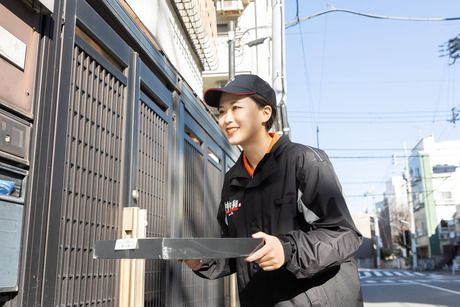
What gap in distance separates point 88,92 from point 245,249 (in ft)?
5.06

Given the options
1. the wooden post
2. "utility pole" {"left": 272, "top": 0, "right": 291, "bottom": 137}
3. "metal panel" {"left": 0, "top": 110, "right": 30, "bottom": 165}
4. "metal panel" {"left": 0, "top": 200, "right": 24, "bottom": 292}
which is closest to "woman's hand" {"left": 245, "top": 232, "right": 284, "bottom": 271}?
"metal panel" {"left": 0, "top": 200, "right": 24, "bottom": 292}

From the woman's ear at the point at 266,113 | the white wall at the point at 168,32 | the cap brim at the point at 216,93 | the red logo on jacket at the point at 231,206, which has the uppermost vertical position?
the white wall at the point at 168,32

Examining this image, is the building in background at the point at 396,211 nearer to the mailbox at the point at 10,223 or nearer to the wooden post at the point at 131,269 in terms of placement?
the wooden post at the point at 131,269

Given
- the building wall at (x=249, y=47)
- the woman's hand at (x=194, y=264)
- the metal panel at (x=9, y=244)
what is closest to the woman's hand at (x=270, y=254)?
the woman's hand at (x=194, y=264)

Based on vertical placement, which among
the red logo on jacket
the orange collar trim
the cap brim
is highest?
the cap brim

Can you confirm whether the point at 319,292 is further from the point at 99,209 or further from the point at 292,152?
the point at 99,209

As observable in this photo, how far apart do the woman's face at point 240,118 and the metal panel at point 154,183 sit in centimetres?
127

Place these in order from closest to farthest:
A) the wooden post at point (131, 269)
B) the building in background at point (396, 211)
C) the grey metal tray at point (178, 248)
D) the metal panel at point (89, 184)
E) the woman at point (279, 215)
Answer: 1. the grey metal tray at point (178, 248)
2. the woman at point (279, 215)
3. the metal panel at point (89, 184)
4. the wooden post at point (131, 269)
5. the building in background at point (396, 211)

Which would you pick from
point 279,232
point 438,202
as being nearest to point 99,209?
point 279,232

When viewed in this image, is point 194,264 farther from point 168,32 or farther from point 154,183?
point 168,32

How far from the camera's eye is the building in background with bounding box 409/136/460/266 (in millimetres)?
52156

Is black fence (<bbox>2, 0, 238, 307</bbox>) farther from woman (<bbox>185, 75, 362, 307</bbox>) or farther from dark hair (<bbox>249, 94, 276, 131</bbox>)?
dark hair (<bbox>249, 94, 276, 131</bbox>)

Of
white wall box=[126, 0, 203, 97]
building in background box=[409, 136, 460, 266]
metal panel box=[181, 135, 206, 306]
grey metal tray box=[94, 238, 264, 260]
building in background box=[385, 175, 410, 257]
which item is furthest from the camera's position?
building in background box=[385, 175, 410, 257]

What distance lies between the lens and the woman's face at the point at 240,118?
2.08m
